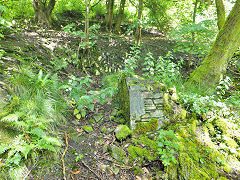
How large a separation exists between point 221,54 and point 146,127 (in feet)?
12.6

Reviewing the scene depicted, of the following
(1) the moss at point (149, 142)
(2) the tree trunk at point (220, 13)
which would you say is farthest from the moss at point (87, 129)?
(2) the tree trunk at point (220, 13)

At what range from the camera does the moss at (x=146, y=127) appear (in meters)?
2.88

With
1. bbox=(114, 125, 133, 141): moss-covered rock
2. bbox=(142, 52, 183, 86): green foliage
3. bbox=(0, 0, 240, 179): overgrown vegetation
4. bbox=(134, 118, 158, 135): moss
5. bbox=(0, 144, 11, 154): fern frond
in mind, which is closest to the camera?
bbox=(0, 144, 11, 154): fern frond

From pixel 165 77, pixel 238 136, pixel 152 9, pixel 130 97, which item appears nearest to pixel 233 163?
pixel 238 136

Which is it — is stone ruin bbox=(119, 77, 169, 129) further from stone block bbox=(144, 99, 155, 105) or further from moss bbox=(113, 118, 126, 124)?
moss bbox=(113, 118, 126, 124)

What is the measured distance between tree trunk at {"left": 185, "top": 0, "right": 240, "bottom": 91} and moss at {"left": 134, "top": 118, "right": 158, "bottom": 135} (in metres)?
2.73

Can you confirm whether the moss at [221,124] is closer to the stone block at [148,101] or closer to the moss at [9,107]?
the stone block at [148,101]

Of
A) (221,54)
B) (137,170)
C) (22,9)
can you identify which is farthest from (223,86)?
(22,9)

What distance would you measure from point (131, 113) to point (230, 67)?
6.90m

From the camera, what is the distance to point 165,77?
4.65 meters

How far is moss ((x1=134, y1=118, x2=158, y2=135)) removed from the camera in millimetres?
2879

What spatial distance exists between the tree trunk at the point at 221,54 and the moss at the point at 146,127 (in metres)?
2.73

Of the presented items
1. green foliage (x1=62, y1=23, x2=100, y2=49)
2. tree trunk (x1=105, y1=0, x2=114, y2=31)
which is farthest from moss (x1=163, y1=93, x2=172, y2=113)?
tree trunk (x1=105, y1=0, x2=114, y2=31)

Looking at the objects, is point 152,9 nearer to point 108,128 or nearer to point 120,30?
point 120,30
